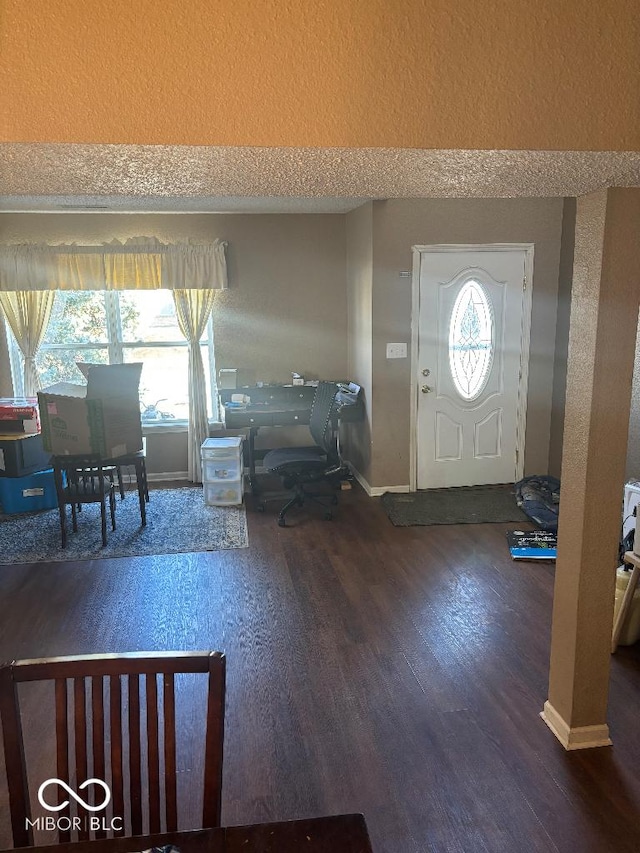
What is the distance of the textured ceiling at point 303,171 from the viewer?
1380 mm

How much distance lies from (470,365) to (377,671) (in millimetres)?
3051

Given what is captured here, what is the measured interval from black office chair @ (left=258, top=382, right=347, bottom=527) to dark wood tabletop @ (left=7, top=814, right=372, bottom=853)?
3647 millimetres

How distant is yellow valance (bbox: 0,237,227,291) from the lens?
5.44 m

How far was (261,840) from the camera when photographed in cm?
111

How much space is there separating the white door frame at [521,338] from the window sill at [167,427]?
184cm

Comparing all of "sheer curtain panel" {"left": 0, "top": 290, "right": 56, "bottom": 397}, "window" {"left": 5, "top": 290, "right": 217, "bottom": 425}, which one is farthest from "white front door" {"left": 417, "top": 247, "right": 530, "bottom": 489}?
"sheer curtain panel" {"left": 0, "top": 290, "right": 56, "bottom": 397}

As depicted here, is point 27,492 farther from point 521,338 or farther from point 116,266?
point 521,338

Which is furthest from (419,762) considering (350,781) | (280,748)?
(280,748)

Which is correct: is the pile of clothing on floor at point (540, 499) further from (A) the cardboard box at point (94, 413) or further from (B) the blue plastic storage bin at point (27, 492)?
(B) the blue plastic storage bin at point (27, 492)

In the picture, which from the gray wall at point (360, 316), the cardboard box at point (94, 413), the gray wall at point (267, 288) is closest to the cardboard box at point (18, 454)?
the cardboard box at point (94, 413)

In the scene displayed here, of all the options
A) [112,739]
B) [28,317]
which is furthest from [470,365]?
[112,739]

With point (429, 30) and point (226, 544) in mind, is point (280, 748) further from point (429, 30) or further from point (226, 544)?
point (429, 30)

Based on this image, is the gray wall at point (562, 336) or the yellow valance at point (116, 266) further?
the yellow valance at point (116, 266)

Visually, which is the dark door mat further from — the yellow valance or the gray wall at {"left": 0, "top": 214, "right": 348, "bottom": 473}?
the yellow valance
